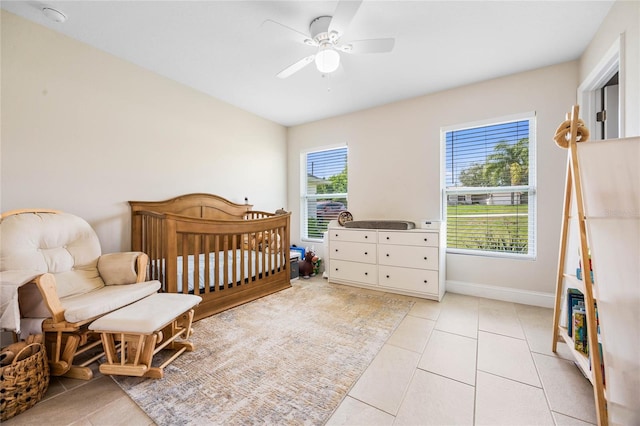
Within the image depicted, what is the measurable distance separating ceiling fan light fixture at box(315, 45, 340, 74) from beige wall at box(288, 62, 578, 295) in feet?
5.66

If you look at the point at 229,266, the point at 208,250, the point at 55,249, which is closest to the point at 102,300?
the point at 55,249

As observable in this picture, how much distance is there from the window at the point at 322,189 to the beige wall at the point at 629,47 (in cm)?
279

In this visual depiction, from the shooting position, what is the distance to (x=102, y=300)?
1.58m

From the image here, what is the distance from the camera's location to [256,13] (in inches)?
73.5

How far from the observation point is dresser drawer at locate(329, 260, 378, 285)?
10.3 ft

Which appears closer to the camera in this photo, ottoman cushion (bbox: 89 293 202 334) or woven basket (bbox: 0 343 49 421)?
woven basket (bbox: 0 343 49 421)

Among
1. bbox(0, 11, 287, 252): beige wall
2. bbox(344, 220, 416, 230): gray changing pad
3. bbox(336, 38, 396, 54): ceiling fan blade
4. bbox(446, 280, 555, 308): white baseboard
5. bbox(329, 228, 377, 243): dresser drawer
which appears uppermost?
bbox(336, 38, 396, 54): ceiling fan blade

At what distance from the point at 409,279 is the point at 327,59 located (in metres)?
2.41

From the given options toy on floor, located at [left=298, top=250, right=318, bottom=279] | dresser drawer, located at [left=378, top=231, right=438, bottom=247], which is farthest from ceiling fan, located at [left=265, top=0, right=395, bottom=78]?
toy on floor, located at [left=298, top=250, right=318, bottom=279]

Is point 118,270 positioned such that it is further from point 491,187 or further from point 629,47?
point 629,47

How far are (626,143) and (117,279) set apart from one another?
10.6 feet

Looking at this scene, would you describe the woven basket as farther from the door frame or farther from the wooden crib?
the door frame

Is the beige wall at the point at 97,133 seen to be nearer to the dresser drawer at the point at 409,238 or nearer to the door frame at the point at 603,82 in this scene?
the dresser drawer at the point at 409,238

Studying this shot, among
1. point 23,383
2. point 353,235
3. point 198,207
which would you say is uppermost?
point 198,207
